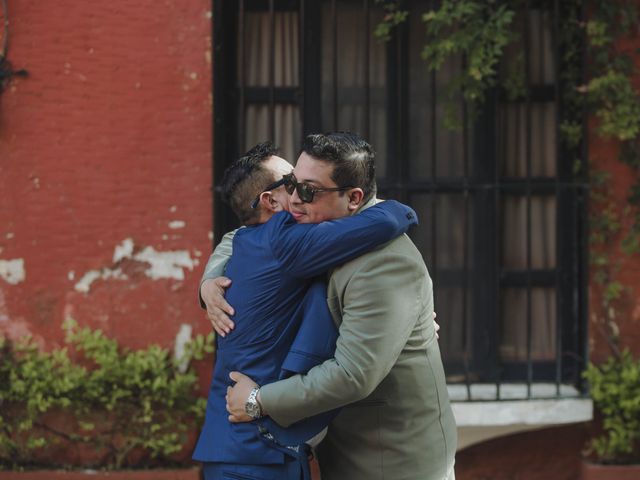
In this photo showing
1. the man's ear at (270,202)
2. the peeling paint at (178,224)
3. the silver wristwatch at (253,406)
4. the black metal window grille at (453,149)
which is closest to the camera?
the silver wristwatch at (253,406)

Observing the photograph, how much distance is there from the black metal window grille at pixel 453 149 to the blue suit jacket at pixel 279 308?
2.47m

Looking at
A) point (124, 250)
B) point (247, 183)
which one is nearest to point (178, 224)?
point (124, 250)

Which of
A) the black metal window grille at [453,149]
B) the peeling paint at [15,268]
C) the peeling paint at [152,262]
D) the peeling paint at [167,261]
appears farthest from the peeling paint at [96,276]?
the black metal window grille at [453,149]

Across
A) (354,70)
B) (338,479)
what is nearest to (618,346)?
(354,70)

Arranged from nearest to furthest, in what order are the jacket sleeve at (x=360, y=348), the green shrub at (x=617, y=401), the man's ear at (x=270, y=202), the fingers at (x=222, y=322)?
the jacket sleeve at (x=360, y=348)
the fingers at (x=222, y=322)
the man's ear at (x=270, y=202)
the green shrub at (x=617, y=401)

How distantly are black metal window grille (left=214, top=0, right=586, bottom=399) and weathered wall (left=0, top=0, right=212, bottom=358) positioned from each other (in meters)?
0.27

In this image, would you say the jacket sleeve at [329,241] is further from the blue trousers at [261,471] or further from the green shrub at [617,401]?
the green shrub at [617,401]

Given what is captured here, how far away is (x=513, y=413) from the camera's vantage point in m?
5.06

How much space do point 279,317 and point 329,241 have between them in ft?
0.89

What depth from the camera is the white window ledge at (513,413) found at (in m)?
5.04

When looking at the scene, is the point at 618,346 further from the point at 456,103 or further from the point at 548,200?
the point at 456,103

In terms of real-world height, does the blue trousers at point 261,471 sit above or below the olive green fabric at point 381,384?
below

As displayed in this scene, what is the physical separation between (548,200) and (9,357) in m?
2.84

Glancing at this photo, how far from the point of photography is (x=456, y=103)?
5242mm
